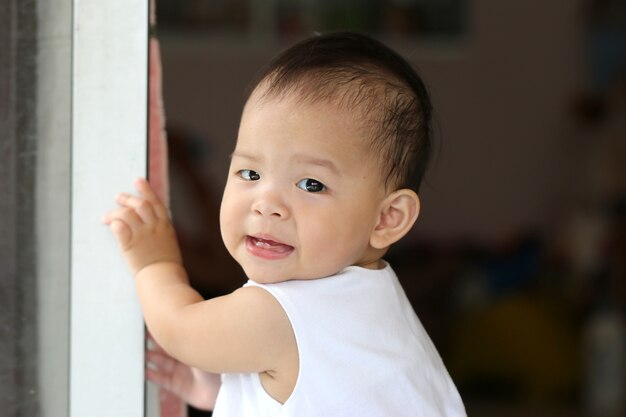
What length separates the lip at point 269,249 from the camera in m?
1.05

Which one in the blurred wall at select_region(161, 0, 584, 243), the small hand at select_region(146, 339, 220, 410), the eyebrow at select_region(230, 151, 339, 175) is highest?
the eyebrow at select_region(230, 151, 339, 175)

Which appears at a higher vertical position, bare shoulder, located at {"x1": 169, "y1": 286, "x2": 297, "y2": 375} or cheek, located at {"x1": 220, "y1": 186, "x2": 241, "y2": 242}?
cheek, located at {"x1": 220, "y1": 186, "x2": 241, "y2": 242}

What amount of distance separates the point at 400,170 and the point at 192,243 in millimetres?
2997

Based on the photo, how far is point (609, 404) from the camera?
423cm

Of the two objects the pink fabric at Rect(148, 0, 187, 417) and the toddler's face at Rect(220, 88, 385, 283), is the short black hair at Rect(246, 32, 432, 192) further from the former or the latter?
the pink fabric at Rect(148, 0, 187, 417)

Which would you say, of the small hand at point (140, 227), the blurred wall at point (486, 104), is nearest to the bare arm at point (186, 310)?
the small hand at point (140, 227)

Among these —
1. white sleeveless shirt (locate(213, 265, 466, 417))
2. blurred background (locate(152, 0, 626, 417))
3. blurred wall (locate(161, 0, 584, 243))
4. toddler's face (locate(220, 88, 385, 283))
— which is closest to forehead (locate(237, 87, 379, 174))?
toddler's face (locate(220, 88, 385, 283))

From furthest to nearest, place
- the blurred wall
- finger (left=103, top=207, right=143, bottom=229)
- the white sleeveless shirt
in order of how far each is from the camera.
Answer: the blurred wall → finger (left=103, top=207, right=143, bottom=229) → the white sleeveless shirt

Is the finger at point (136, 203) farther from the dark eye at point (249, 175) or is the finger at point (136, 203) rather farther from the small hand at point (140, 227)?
the dark eye at point (249, 175)

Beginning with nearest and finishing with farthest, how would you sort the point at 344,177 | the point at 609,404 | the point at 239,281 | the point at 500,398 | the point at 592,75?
the point at 344,177
the point at 239,281
the point at 609,404
the point at 500,398
the point at 592,75

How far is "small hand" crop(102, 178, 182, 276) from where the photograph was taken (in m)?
1.13

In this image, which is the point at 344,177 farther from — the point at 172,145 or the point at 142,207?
the point at 172,145

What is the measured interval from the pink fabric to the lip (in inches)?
7.5

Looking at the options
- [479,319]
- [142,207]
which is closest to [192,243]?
[479,319]
